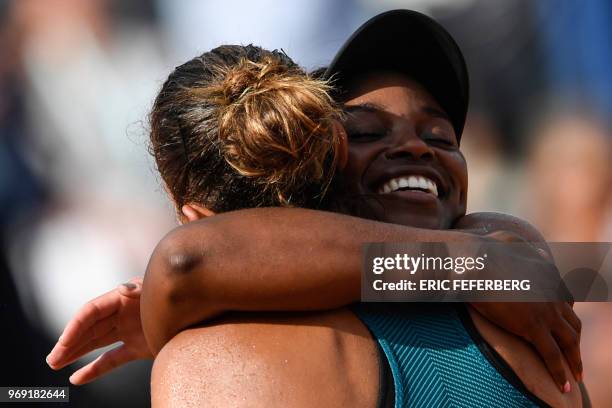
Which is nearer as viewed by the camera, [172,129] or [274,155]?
[274,155]

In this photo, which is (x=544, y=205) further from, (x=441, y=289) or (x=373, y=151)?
(x=441, y=289)

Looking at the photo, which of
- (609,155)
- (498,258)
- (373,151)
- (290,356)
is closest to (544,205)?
(609,155)

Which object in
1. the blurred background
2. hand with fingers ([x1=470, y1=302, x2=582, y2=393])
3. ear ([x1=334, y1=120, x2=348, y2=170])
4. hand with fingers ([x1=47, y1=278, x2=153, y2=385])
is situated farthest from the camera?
the blurred background

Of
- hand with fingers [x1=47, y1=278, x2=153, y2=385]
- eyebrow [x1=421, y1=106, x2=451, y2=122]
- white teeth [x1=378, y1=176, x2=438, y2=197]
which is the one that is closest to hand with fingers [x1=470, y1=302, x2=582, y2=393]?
white teeth [x1=378, y1=176, x2=438, y2=197]

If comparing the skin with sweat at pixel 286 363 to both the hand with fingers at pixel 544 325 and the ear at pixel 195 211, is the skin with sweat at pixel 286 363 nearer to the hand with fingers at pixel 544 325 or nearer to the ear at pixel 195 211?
the hand with fingers at pixel 544 325

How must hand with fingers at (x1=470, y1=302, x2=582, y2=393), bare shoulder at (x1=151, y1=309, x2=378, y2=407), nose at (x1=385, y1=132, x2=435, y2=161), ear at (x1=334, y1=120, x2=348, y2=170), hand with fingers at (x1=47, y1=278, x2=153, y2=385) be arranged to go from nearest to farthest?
bare shoulder at (x1=151, y1=309, x2=378, y2=407), hand with fingers at (x1=470, y1=302, x2=582, y2=393), ear at (x1=334, y1=120, x2=348, y2=170), nose at (x1=385, y1=132, x2=435, y2=161), hand with fingers at (x1=47, y1=278, x2=153, y2=385)

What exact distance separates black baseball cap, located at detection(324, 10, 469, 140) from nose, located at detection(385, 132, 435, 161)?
136 mm

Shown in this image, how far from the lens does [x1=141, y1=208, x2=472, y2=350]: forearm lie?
0.87 metres

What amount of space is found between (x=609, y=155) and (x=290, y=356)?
1.77 m

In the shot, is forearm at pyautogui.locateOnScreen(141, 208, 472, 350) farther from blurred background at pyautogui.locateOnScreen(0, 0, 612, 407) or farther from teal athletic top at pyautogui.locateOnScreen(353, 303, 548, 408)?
blurred background at pyautogui.locateOnScreen(0, 0, 612, 407)

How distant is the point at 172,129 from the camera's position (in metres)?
1.11

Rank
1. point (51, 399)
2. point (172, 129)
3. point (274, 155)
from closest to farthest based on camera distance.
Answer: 1. point (274, 155)
2. point (172, 129)
3. point (51, 399)

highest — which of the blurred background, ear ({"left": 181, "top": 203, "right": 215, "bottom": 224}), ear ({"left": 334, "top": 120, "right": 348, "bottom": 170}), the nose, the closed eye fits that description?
ear ({"left": 334, "top": 120, "right": 348, "bottom": 170})

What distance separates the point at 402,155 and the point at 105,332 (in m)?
0.55
